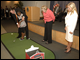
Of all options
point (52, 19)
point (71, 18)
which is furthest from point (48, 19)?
point (71, 18)

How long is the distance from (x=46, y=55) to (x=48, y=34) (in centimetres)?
92

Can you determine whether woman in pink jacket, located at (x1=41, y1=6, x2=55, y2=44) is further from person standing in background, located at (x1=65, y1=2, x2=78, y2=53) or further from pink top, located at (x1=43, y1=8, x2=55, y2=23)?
person standing in background, located at (x1=65, y1=2, x2=78, y2=53)

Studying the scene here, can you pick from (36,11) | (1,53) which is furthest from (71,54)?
(36,11)

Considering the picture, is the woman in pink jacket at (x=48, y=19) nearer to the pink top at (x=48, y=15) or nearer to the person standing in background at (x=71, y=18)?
the pink top at (x=48, y=15)

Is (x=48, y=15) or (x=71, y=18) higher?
(x=48, y=15)

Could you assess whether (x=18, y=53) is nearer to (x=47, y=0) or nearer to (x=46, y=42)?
(x=46, y=42)

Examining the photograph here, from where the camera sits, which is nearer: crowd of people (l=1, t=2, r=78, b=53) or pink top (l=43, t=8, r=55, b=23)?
crowd of people (l=1, t=2, r=78, b=53)

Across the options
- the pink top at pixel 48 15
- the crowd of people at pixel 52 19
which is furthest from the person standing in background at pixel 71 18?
the pink top at pixel 48 15

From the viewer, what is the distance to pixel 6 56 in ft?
7.91

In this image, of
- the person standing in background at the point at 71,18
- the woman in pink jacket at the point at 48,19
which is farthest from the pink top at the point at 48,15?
the person standing in background at the point at 71,18

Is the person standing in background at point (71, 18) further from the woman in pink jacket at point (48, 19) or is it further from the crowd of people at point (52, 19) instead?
the woman in pink jacket at point (48, 19)

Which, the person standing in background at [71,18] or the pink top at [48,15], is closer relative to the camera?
the person standing in background at [71,18]

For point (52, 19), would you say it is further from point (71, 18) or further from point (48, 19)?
point (71, 18)

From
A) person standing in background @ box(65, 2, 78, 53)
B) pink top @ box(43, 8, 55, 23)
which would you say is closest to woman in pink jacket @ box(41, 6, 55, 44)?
pink top @ box(43, 8, 55, 23)
